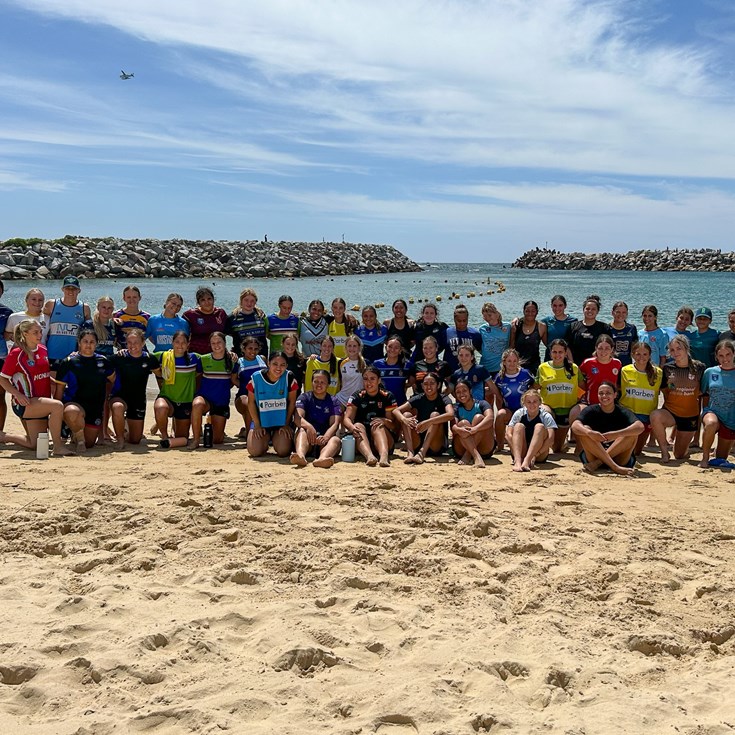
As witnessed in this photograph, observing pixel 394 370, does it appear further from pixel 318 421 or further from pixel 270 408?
pixel 270 408

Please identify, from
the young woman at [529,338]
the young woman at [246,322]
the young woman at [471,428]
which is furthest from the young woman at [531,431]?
the young woman at [246,322]

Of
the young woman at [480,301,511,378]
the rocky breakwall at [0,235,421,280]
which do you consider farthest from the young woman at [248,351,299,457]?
the rocky breakwall at [0,235,421,280]

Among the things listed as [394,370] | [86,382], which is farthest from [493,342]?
[86,382]

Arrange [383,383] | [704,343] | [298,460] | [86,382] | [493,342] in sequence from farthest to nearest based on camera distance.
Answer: [493,342], [704,343], [383,383], [86,382], [298,460]

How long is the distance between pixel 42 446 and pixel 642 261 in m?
82.0

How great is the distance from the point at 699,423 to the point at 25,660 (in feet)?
22.0

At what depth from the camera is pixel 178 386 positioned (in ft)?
26.0

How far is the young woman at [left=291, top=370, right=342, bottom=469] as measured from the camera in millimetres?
7152

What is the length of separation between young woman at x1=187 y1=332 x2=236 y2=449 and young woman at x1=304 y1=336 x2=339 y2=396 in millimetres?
921

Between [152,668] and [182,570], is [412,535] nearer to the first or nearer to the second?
[182,570]

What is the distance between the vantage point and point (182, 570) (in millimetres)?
4375

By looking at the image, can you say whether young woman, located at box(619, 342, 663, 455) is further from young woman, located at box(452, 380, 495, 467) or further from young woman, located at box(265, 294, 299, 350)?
young woman, located at box(265, 294, 299, 350)

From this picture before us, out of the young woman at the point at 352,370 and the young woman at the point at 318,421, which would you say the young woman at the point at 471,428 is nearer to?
the young woman at the point at 352,370

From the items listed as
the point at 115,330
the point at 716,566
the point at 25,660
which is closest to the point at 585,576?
the point at 716,566
